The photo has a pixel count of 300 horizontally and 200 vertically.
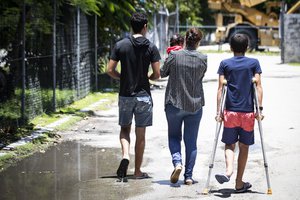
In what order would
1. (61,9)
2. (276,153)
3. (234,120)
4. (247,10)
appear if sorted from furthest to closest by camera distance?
(247,10) < (61,9) < (276,153) < (234,120)

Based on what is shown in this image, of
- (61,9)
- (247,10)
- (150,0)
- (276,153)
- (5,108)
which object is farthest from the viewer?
(247,10)

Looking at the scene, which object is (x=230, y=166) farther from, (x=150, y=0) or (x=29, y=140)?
(x=150, y=0)

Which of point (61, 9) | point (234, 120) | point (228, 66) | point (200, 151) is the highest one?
point (61, 9)

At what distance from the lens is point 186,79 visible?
27.5 ft

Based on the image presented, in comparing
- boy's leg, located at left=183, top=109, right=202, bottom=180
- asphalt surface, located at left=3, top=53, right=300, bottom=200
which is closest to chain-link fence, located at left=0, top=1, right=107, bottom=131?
asphalt surface, located at left=3, top=53, right=300, bottom=200

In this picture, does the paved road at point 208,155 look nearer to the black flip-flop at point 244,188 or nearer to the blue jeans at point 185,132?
the black flip-flop at point 244,188

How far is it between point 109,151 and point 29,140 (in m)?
1.32

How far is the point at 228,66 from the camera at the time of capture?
7.95m

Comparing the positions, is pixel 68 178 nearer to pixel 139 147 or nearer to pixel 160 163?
pixel 139 147

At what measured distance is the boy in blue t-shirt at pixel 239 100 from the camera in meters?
7.91

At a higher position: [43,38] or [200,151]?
[43,38]

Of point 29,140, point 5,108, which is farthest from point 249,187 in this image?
point 5,108

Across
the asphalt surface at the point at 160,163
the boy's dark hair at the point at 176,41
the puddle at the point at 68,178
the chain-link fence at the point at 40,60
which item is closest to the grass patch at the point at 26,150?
the puddle at the point at 68,178

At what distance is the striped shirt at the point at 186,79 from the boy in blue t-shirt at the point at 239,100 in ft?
1.54
